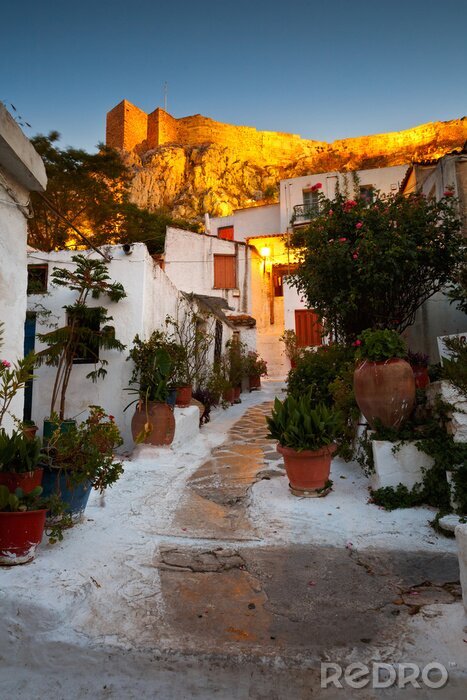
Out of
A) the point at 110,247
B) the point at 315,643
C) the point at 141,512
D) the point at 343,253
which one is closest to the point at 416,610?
the point at 315,643

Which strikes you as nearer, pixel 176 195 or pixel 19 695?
pixel 19 695

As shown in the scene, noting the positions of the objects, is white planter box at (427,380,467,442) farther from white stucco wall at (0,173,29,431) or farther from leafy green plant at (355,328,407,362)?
white stucco wall at (0,173,29,431)

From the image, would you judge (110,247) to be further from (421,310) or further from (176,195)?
(176,195)

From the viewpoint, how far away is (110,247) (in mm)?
7738

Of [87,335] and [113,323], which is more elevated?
[113,323]

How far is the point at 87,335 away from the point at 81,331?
21 centimetres

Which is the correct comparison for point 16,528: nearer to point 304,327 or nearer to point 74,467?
point 74,467

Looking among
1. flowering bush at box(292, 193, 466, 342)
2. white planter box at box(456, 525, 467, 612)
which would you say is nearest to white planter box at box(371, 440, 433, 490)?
white planter box at box(456, 525, 467, 612)

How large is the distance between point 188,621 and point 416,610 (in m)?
1.27

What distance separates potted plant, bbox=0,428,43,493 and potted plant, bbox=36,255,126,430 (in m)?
4.26

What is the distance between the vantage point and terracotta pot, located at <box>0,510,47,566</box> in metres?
2.53

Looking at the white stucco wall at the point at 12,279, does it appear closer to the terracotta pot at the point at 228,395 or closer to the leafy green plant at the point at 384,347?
the leafy green plant at the point at 384,347

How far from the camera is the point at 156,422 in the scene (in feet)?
20.8

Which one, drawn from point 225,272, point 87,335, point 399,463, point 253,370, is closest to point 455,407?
point 399,463
